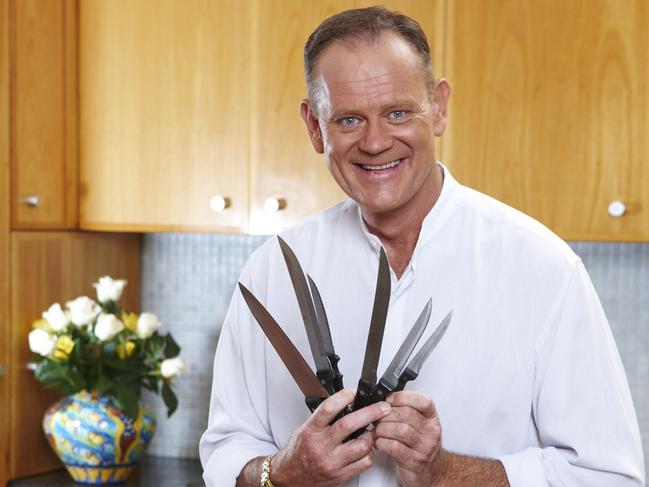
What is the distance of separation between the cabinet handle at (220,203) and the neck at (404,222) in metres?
→ 0.79

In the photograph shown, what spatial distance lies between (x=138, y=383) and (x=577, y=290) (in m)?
1.25

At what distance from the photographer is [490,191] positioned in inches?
72.5

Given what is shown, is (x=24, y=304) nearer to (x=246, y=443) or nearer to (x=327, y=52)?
(x=246, y=443)

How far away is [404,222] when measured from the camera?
130 centimetres

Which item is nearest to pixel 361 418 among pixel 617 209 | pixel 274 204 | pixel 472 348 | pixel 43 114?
pixel 472 348

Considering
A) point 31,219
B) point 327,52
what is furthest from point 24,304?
point 327,52

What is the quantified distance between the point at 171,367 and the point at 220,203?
1.25ft

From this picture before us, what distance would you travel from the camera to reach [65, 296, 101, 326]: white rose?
211 centimetres

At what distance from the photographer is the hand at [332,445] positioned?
3.42ft

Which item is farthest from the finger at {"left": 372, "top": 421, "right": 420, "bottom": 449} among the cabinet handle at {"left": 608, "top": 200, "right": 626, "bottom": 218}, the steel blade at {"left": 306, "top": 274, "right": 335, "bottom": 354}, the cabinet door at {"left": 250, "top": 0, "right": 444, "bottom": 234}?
the cabinet door at {"left": 250, "top": 0, "right": 444, "bottom": 234}

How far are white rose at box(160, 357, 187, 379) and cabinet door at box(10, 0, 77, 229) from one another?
0.40 meters

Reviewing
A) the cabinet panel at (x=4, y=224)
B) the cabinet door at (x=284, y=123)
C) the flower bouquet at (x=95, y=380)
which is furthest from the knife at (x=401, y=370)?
the cabinet panel at (x=4, y=224)

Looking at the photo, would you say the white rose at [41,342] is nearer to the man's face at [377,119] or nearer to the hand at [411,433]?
the man's face at [377,119]

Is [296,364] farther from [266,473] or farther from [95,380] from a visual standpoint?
[95,380]
